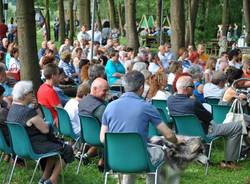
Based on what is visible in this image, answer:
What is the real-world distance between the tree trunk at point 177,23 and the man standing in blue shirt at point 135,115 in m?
14.5

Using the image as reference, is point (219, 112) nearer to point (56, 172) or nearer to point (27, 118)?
point (56, 172)

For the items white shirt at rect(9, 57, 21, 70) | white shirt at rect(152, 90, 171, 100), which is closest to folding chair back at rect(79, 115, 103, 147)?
white shirt at rect(152, 90, 171, 100)

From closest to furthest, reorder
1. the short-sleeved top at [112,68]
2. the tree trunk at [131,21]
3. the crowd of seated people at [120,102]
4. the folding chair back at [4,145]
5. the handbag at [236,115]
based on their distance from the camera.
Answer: the crowd of seated people at [120,102], the folding chair back at [4,145], the handbag at [236,115], the short-sleeved top at [112,68], the tree trunk at [131,21]

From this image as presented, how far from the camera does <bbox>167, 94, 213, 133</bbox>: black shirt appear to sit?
30.3 ft

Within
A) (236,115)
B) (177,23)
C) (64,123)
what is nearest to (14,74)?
(64,123)

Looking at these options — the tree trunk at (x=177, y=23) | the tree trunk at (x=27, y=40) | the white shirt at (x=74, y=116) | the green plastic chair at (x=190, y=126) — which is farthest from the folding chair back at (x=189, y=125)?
the tree trunk at (x=177, y=23)

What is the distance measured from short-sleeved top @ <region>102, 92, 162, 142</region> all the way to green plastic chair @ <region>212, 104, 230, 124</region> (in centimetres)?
342

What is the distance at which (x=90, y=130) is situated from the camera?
860cm

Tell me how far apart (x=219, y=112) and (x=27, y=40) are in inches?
176

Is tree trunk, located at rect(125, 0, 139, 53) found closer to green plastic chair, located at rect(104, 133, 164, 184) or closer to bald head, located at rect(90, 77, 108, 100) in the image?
bald head, located at rect(90, 77, 108, 100)

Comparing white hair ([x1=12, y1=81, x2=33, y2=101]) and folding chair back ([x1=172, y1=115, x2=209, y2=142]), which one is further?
folding chair back ([x1=172, y1=115, x2=209, y2=142])

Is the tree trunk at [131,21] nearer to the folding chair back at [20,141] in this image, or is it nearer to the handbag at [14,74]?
the handbag at [14,74]

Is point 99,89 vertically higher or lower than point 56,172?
higher

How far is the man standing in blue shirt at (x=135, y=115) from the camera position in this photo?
679 cm
